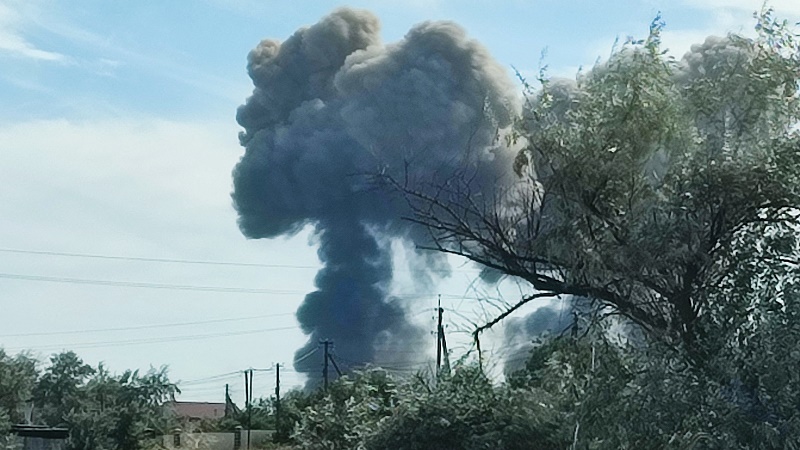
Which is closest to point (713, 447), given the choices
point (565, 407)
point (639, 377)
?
point (639, 377)

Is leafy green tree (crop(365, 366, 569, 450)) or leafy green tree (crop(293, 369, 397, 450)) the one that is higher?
leafy green tree (crop(293, 369, 397, 450))

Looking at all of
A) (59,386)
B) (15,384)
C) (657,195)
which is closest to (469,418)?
(657,195)

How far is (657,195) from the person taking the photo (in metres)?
15.0

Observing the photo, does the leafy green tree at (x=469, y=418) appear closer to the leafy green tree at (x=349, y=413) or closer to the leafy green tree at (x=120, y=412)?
the leafy green tree at (x=349, y=413)

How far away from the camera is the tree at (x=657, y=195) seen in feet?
47.4

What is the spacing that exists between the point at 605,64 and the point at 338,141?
63.3 m

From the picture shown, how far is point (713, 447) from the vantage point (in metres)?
13.3

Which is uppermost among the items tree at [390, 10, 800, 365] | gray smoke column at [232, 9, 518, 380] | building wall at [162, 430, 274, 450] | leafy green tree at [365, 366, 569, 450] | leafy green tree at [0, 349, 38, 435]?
gray smoke column at [232, 9, 518, 380]

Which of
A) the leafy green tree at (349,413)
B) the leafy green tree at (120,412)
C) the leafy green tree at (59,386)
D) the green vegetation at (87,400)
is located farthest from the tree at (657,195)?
the leafy green tree at (59,386)

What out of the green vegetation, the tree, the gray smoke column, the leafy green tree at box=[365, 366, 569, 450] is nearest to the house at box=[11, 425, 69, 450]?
the green vegetation

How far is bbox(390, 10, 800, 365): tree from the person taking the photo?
47.4 ft

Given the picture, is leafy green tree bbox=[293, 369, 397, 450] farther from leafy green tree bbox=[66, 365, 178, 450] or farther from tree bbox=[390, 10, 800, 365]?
leafy green tree bbox=[66, 365, 178, 450]

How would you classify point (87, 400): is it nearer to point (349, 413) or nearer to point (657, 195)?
point (349, 413)

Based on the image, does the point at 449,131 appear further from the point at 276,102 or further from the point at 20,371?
the point at 20,371
